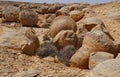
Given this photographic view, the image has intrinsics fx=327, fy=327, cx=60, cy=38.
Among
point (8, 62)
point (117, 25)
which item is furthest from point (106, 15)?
point (8, 62)

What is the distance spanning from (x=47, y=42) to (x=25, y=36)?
59.8 inches

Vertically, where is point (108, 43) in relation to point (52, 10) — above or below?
above

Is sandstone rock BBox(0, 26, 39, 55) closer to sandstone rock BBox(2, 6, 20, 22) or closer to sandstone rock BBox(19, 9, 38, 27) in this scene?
sandstone rock BBox(19, 9, 38, 27)

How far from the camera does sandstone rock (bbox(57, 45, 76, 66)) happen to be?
10.3m

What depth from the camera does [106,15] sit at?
17047 mm

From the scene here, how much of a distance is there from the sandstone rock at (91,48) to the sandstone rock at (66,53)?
13.5 inches

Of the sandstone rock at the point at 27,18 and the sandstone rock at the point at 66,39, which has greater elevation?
the sandstone rock at the point at 66,39

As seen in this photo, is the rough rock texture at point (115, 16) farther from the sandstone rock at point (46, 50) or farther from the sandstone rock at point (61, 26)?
the sandstone rock at point (46, 50)

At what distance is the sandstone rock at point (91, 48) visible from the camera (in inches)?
384

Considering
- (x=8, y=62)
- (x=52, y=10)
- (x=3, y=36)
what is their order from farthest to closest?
(x=52, y=10) → (x=3, y=36) → (x=8, y=62)

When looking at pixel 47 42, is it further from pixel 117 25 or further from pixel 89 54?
pixel 117 25

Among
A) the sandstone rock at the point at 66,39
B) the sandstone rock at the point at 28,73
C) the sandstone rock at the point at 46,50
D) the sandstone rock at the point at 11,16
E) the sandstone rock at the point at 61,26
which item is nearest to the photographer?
the sandstone rock at the point at 28,73

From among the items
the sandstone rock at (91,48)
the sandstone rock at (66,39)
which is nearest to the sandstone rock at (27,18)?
the sandstone rock at (66,39)

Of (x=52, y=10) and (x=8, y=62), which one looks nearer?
(x=8, y=62)
